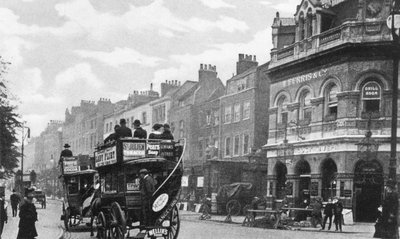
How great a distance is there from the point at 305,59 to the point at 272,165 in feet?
23.0

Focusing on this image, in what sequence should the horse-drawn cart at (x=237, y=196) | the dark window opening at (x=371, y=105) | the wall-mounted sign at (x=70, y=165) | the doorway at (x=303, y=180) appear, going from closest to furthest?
the wall-mounted sign at (x=70, y=165) < the dark window opening at (x=371, y=105) < the doorway at (x=303, y=180) < the horse-drawn cart at (x=237, y=196)

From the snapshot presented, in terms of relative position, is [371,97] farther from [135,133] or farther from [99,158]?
[99,158]

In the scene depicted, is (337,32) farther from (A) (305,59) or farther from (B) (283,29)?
(B) (283,29)

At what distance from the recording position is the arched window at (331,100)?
2984 cm

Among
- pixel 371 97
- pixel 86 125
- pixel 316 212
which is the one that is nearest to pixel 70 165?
pixel 316 212

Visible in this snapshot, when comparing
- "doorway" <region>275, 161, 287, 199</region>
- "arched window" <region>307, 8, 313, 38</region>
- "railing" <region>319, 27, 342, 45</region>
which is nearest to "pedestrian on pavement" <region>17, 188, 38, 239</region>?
"railing" <region>319, 27, 342, 45</region>

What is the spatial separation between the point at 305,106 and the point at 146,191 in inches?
798

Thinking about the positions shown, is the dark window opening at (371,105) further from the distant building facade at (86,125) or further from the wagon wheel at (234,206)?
the distant building facade at (86,125)

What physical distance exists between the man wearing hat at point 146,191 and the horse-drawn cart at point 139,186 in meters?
0.04

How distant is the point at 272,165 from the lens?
3481 centimetres

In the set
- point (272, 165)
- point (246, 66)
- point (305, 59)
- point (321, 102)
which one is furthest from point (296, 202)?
point (246, 66)

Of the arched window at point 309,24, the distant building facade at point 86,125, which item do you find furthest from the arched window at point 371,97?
the distant building facade at point 86,125

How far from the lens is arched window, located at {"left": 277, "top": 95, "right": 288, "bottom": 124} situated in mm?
34062

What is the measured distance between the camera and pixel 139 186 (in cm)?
1397
